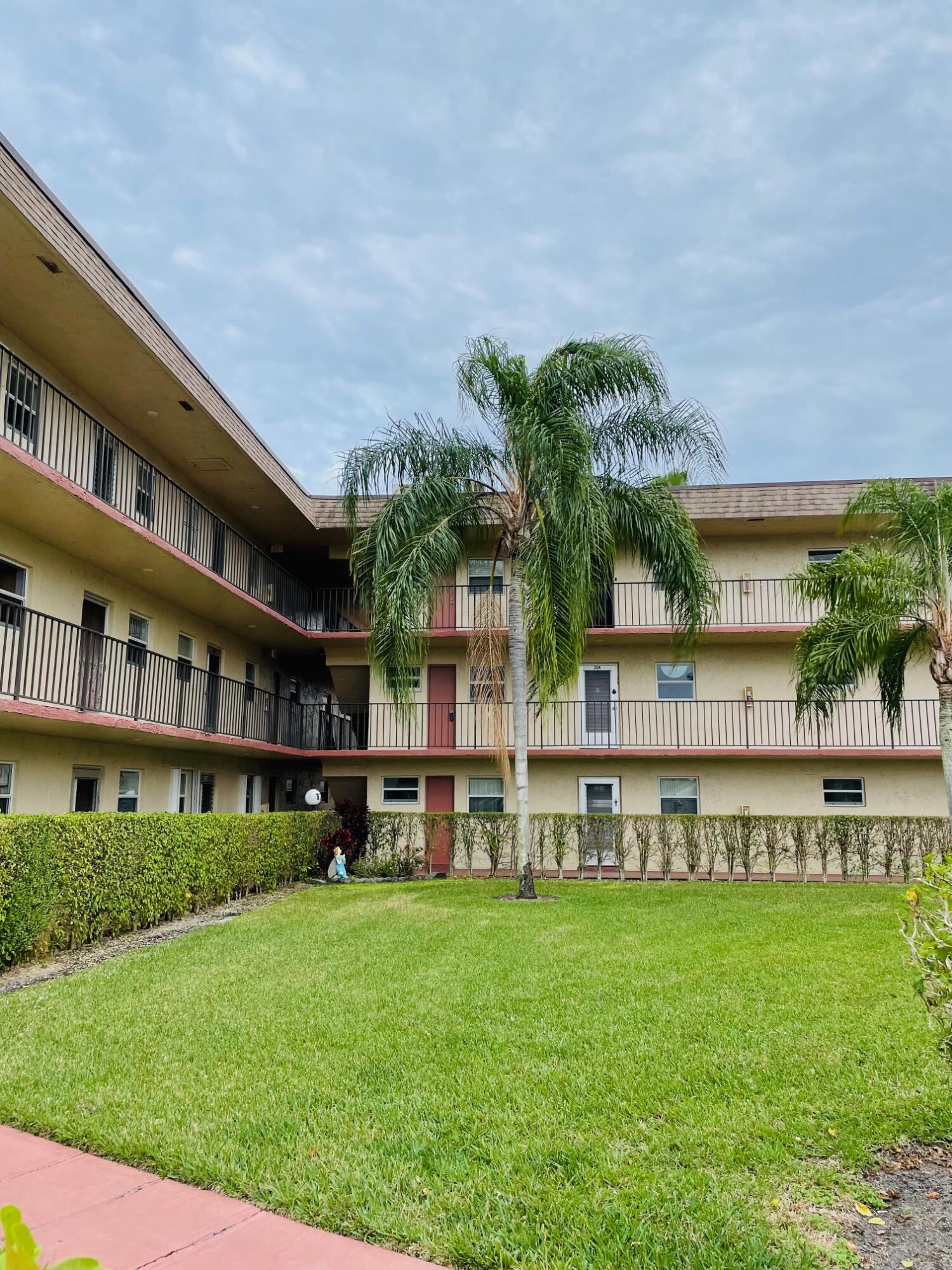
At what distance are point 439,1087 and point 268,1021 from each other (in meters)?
2.11

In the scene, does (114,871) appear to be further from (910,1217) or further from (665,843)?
(665,843)

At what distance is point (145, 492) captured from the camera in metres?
16.4

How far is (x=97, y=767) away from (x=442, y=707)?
8433 millimetres

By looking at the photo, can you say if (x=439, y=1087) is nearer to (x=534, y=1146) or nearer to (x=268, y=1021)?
(x=534, y=1146)

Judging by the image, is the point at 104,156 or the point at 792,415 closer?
the point at 104,156

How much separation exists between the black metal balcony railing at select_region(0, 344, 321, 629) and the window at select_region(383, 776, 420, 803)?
500cm

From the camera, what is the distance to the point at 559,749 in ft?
63.9

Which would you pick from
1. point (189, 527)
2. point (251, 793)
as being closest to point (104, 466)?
point (189, 527)

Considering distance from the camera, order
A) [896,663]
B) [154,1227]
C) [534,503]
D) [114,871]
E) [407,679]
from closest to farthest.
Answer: [154,1227] < [114,871] < [534,503] < [407,679] < [896,663]

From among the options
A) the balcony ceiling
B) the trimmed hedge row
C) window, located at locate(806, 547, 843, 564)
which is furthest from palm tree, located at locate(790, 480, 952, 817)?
the balcony ceiling

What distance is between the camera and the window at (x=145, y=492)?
→ 635 inches

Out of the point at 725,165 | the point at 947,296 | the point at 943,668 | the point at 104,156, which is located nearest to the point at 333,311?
the point at 104,156

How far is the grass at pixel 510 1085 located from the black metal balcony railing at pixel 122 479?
7.95 m

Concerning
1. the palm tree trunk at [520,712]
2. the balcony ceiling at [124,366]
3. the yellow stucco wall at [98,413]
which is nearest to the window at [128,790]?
the yellow stucco wall at [98,413]
